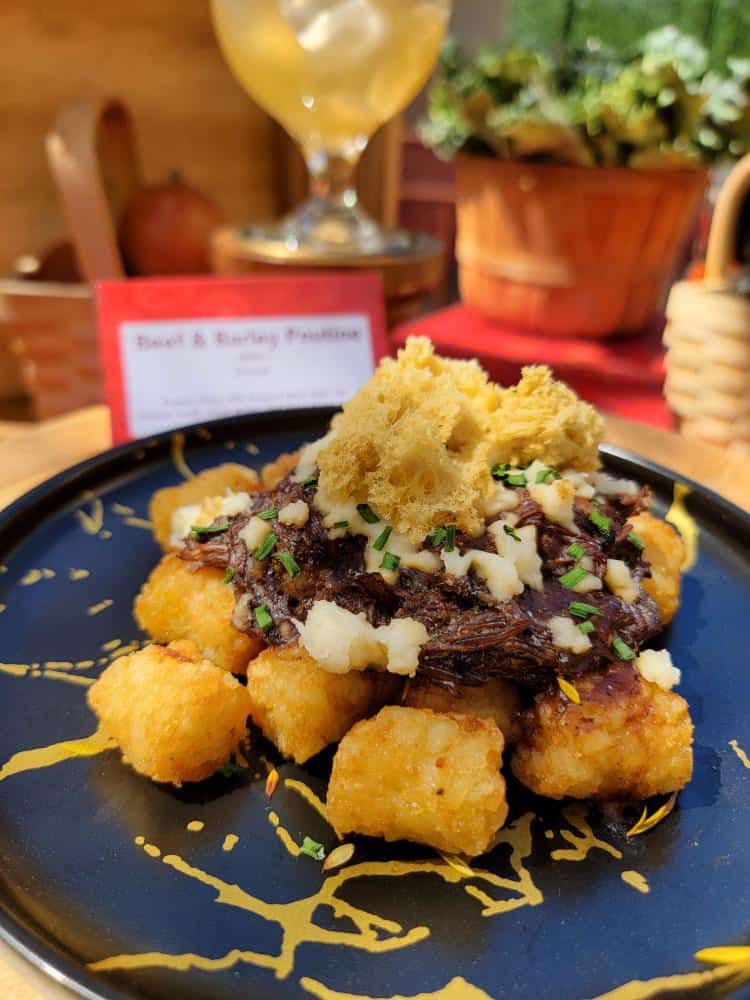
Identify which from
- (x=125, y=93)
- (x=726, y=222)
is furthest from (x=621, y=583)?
(x=125, y=93)

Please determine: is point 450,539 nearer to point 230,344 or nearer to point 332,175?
point 230,344

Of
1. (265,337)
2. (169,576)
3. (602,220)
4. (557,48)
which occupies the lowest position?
(169,576)

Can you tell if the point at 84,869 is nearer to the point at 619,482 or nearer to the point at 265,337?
the point at 619,482

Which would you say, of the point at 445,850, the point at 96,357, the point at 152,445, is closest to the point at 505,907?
the point at 445,850

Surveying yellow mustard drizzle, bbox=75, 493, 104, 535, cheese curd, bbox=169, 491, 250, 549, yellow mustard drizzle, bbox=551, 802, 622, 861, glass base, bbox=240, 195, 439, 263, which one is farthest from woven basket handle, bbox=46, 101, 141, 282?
yellow mustard drizzle, bbox=551, 802, 622, 861

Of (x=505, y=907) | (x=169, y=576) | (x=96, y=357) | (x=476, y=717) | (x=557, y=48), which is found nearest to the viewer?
(x=505, y=907)

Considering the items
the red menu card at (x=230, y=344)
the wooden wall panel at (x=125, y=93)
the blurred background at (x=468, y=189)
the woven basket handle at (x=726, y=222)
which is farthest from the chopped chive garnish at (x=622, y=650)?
the wooden wall panel at (x=125, y=93)

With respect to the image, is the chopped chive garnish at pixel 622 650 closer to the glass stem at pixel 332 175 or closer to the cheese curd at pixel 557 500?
the cheese curd at pixel 557 500
